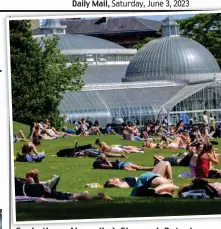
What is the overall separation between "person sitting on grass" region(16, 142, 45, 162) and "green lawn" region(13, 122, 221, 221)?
12cm

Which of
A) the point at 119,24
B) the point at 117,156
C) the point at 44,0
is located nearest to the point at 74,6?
the point at 44,0

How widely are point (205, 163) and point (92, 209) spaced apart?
8.40 feet

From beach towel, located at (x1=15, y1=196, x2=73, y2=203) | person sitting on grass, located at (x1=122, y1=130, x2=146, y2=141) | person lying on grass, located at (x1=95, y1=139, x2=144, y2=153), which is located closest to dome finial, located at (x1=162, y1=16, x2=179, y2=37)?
person sitting on grass, located at (x1=122, y1=130, x2=146, y2=141)

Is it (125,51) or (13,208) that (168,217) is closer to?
(13,208)

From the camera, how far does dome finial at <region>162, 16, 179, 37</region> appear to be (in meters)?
46.1

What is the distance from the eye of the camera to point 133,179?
46.1 feet

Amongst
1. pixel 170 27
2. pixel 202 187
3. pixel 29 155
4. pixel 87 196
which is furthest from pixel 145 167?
pixel 170 27

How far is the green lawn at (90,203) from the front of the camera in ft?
41.6

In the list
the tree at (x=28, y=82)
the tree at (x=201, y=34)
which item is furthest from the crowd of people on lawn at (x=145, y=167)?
the tree at (x=201, y=34)

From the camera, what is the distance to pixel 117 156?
16.0 metres

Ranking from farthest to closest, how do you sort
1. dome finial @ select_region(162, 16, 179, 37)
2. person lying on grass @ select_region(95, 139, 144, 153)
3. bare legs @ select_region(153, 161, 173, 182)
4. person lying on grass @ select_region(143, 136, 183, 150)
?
dome finial @ select_region(162, 16, 179, 37)
person lying on grass @ select_region(143, 136, 183, 150)
person lying on grass @ select_region(95, 139, 144, 153)
bare legs @ select_region(153, 161, 173, 182)

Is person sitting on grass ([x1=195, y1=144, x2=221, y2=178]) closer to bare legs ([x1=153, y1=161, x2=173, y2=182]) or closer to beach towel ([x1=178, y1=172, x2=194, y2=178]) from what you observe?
beach towel ([x1=178, y1=172, x2=194, y2=178])

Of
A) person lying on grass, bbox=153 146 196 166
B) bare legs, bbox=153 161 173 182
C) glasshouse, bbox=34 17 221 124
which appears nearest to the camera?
bare legs, bbox=153 161 173 182

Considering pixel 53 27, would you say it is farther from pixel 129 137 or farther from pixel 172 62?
pixel 129 137
